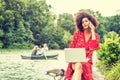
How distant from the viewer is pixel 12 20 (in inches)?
2053

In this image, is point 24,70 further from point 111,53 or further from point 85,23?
point 85,23

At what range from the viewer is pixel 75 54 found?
4.61m

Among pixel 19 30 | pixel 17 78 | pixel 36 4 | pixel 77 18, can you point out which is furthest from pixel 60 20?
pixel 77 18

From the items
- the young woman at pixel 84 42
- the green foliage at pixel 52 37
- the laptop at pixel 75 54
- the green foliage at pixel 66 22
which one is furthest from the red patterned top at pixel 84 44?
the green foliage at pixel 66 22

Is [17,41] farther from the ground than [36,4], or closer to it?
closer to it

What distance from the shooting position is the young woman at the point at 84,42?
486cm

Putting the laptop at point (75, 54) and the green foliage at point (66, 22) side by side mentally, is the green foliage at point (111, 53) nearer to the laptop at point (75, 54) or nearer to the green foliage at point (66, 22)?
the laptop at point (75, 54)

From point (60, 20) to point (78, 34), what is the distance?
59.1 m

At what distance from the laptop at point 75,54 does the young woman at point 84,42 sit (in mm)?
138

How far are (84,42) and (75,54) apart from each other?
38 cm

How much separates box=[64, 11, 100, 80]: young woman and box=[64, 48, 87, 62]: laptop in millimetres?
138

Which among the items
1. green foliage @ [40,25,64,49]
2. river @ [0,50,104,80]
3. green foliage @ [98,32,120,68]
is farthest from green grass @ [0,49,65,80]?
green foliage @ [40,25,64,49]

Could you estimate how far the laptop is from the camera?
15.1 ft

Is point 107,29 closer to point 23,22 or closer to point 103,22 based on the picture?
point 103,22
